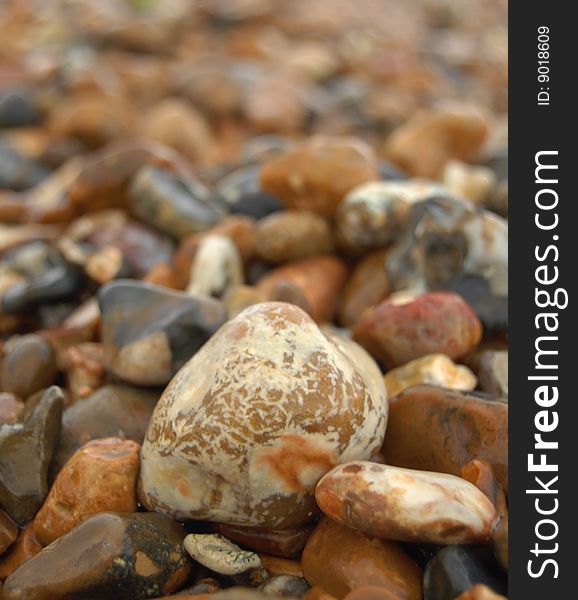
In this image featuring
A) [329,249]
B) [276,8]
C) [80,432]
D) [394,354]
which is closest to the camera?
[80,432]

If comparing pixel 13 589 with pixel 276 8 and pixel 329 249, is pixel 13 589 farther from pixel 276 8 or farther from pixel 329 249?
pixel 276 8

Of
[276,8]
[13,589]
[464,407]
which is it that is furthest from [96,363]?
[276,8]

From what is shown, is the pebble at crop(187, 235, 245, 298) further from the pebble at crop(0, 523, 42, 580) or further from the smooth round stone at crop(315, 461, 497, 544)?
the smooth round stone at crop(315, 461, 497, 544)

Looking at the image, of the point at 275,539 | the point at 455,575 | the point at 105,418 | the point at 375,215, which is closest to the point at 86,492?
the point at 105,418

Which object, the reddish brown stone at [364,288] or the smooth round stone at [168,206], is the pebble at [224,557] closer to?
the reddish brown stone at [364,288]

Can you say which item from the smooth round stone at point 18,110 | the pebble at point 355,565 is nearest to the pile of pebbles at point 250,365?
the pebble at point 355,565

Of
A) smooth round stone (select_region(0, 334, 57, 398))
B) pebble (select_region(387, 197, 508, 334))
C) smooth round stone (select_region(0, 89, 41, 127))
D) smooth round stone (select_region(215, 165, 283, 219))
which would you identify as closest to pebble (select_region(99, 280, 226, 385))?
smooth round stone (select_region(0, 334, 57, 398))
